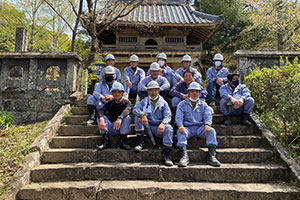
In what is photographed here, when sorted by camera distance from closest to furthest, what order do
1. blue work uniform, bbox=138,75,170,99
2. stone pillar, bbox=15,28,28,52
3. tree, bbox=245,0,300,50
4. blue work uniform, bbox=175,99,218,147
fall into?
blue work uniform, bbox=175,99,218,147 → blue work uniform, bbox=138,75,170,99 → stone pillar, bbox=15,28,28,52 → tree, bbox=245,0,300,50

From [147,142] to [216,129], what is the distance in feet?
5.03

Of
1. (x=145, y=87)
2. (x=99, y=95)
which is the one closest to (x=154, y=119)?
(x=145, y=87)

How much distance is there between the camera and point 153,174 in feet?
10.1

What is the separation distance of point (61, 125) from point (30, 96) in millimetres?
1867

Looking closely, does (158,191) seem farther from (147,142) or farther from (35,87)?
(35,87)

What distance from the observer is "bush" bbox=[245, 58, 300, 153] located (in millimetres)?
3492

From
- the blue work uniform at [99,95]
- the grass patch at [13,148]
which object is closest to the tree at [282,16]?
the blue work uniform at [99,95]

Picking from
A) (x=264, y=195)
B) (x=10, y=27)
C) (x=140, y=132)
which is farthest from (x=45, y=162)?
(x=10, y=27)

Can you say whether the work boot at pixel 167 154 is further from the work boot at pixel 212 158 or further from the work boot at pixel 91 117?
the work boot at pixel 91 117

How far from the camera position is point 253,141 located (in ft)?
12.3

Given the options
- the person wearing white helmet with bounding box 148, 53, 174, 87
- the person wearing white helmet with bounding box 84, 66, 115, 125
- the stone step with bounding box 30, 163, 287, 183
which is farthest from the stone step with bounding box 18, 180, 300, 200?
the person wearing white helmet with bounding box 148, 53, 174, 87

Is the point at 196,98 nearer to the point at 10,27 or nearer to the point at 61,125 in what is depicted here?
the point at 61,125

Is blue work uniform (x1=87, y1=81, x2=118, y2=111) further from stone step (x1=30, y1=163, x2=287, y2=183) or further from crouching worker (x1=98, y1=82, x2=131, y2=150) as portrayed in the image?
stone step (x1=30, y1=163, x2=287, y2=183)

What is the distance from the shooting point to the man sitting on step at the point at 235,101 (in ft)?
13.0
